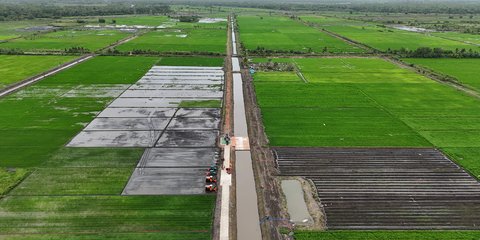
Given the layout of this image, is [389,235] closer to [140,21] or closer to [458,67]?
[458,67]

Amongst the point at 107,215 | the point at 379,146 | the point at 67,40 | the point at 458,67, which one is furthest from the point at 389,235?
the point at 67,40

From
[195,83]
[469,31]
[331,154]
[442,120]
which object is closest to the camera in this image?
[331,154]

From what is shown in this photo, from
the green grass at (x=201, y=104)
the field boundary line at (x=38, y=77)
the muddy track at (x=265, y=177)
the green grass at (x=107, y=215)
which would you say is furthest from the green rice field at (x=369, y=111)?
the field boundary line at (x=38, y=77)

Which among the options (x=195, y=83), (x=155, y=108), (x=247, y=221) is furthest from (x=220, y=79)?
(x=247, y=221)

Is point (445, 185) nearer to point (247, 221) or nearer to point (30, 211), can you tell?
point (247, 221)

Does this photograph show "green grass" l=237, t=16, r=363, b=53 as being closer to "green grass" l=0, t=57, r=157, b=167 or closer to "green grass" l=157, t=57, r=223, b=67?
"green grass" l=157, t=57, r=223, b=67

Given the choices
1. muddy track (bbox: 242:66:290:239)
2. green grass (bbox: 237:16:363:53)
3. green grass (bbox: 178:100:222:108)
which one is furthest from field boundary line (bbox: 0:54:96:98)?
green grass (bbox: 237:16:363:53)
